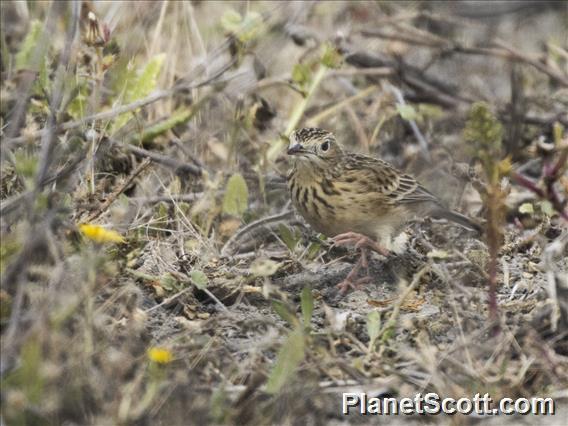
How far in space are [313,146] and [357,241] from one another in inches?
22.4

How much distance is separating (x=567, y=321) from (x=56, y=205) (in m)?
2.01

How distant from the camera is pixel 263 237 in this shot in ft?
17.9

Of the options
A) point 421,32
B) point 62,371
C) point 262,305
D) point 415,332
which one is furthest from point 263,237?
point 421,32

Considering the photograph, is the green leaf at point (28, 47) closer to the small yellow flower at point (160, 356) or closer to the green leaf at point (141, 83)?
the green leaf at point (141, 83)

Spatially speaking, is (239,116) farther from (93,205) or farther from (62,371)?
(62,371)

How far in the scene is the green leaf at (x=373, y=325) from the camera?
14.0 feet

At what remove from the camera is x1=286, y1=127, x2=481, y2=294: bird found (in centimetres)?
530

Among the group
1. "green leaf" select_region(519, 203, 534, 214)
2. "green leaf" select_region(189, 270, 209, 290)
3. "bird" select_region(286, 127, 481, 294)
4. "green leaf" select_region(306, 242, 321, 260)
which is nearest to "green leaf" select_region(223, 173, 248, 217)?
"bird" select_region(286, 127, 481, 294)


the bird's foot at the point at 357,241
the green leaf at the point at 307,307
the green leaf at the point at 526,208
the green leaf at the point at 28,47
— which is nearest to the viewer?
the green leaf at the point at 307,307

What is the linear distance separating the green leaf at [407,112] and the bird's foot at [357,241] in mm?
1333

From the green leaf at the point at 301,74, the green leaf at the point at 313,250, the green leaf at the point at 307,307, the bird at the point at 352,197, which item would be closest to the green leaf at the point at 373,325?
the green leaf at the point at 307,307

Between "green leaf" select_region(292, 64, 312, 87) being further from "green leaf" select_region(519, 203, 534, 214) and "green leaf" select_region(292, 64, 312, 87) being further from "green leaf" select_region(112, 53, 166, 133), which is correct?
"green leaf" select_region(519, 203, 534, 214)

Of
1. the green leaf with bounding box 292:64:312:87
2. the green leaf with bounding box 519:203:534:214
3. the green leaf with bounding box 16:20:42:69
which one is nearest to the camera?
the green leaf with bounding box 519:203:534:214

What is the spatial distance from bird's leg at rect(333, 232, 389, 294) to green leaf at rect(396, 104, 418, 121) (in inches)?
51.4
